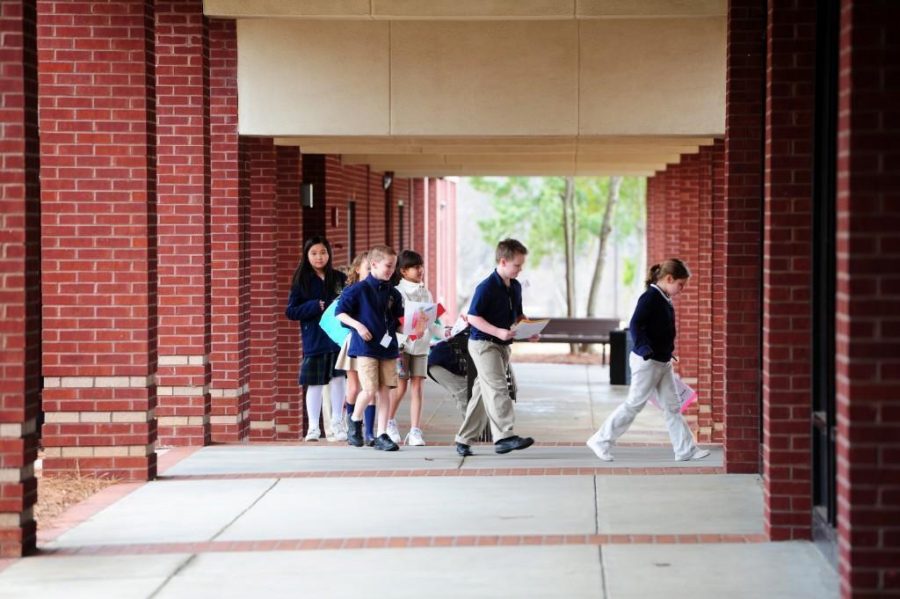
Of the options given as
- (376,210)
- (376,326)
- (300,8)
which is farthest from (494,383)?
(376,210)

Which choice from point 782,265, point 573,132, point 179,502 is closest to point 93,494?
point 179,502

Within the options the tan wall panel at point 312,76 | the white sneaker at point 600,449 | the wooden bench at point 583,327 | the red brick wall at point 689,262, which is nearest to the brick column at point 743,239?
the white sneaker at point 600,449

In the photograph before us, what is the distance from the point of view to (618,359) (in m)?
23.9

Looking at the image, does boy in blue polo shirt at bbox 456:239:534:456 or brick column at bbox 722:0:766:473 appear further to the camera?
boy in blue polo shirt at bbox 456:239:534:456

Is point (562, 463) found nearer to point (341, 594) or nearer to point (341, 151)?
point (341, 594)

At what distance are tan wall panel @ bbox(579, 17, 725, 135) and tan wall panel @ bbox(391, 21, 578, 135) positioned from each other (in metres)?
0.20

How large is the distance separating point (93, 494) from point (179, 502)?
75cm

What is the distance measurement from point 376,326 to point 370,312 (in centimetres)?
13

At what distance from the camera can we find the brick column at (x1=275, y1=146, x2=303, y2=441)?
56.9 ft

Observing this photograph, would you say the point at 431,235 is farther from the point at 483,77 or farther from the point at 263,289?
the point at 483,77

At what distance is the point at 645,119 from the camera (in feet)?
45.2

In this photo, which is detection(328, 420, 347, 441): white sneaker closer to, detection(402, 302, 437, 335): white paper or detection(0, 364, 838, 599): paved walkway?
→ detection(0, 364, 838, 599): paved walkway

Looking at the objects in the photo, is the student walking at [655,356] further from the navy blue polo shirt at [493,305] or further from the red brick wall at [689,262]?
the red brick wall at [689,262]

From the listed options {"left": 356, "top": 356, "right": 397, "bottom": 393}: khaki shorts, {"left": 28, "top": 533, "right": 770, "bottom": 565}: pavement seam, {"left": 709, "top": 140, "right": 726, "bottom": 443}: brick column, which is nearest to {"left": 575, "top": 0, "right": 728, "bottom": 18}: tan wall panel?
{"left": 709, "top": 140, "right": 726, "bottom": 443}: brick column
